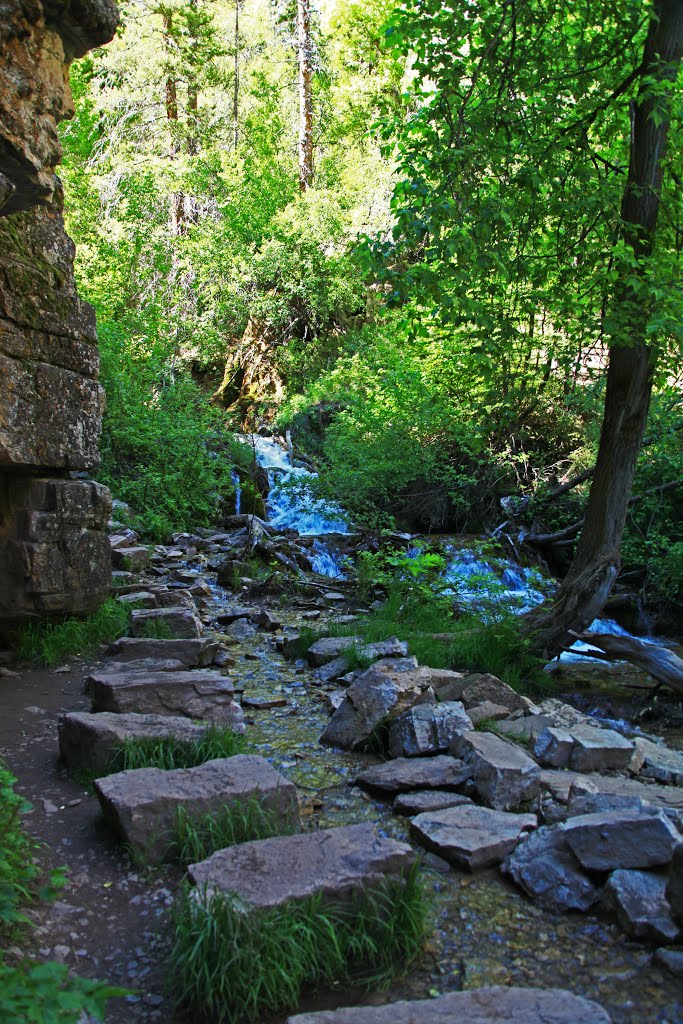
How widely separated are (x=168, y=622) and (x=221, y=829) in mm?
3627

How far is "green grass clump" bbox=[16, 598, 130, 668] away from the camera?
6375 mm

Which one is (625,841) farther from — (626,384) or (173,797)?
(626,384)


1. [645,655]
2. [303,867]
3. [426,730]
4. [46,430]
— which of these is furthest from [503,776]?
[46,430]

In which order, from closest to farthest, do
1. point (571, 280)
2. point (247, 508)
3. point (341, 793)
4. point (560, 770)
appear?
1. point (341, 793)
2. point (560, 770)
3. point (571, 280)
4. point (247, 508)

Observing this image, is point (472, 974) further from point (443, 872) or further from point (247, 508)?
point (247, 508)

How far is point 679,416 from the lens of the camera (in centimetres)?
999

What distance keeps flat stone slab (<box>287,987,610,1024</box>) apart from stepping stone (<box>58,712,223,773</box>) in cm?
218

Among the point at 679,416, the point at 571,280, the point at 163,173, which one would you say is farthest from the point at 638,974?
the point at 163,173

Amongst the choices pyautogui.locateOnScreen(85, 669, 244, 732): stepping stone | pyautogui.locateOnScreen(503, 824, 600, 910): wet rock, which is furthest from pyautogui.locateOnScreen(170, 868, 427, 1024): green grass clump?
pyautogui.locateOnScreen(85, 669, 244, 732): stepping stone

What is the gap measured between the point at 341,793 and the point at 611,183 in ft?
18.9

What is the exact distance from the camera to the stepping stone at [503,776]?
4305 millimetres

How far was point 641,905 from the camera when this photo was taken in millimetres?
3156

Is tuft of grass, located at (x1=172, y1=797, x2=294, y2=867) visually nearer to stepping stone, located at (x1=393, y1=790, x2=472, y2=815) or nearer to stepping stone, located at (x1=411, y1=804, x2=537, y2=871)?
stepping stone, located at (x1=411, y1=804, x2=537, y2=871)

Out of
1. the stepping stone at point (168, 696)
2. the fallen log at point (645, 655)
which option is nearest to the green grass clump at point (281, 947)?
the stepping stone at point (168, 696)
